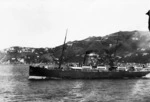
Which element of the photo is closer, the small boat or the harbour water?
the harbour water

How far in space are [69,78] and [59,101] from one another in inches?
1695

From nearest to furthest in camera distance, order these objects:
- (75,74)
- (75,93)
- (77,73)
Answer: (75,93) < (75,74) < (77,73)

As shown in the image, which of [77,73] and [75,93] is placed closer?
[75,93]

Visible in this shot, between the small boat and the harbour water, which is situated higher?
the small boat

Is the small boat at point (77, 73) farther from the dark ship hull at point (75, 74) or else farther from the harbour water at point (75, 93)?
the harbour water at point (75, 93)

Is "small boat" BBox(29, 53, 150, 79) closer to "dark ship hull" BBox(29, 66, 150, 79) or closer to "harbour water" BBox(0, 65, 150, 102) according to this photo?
"dark ship hull" BBox(29, 66, 150, 79)

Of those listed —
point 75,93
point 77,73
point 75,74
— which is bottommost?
point 75,93

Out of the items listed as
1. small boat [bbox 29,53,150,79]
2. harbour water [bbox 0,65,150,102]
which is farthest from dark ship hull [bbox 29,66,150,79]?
harbour water [bbox 0,65,150,102]

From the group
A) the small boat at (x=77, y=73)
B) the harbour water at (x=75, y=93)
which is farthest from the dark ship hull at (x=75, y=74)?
the harbour water at (x=75, y=93)

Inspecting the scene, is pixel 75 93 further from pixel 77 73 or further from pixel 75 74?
pixel 77 73

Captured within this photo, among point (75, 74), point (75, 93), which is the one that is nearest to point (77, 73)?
point (75, 74)

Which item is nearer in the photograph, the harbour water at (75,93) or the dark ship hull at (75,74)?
the harbour water at (75,93)

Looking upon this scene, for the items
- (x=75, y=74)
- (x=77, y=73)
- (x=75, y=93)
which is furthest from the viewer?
(x=77, y=73)

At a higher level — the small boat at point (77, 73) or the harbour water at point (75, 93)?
the small boat at point (77, 73)
